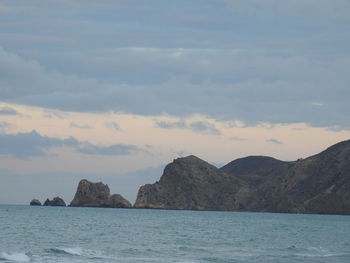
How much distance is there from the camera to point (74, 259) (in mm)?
60969

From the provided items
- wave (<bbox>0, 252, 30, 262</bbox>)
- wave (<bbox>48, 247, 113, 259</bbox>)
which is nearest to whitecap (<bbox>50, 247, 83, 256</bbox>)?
wave (<bbox>48, 247, 113, 259</bbox>)

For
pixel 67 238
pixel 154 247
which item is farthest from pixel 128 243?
pixel 67 238

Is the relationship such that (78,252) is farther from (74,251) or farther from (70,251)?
(70,251)

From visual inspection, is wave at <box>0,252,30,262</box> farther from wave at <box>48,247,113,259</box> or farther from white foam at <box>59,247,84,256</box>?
white foam at <box>59,247,84,256</box>

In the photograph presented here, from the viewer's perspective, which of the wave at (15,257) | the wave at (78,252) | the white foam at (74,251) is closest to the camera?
the wave at (15,257)

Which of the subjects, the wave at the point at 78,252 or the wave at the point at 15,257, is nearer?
the wave at the point at 15,257

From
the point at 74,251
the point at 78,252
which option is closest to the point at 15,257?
the point at 78,252

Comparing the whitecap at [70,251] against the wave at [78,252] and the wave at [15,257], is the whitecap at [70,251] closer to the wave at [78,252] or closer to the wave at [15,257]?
the wave at [78,252]

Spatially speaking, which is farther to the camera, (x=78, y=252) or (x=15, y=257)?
(x=78, y=252)

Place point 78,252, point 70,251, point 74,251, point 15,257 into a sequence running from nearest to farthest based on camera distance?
point 15,257
point 78,252
point 70,251
point 74,251

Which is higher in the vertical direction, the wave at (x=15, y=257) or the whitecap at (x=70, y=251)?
the whitecap at (x=70, y=251)

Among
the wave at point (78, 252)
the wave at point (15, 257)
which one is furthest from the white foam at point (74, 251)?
the wave at point (15, 257)

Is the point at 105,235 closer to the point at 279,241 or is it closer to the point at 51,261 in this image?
the point at 279,241

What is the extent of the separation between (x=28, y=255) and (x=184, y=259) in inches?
591
